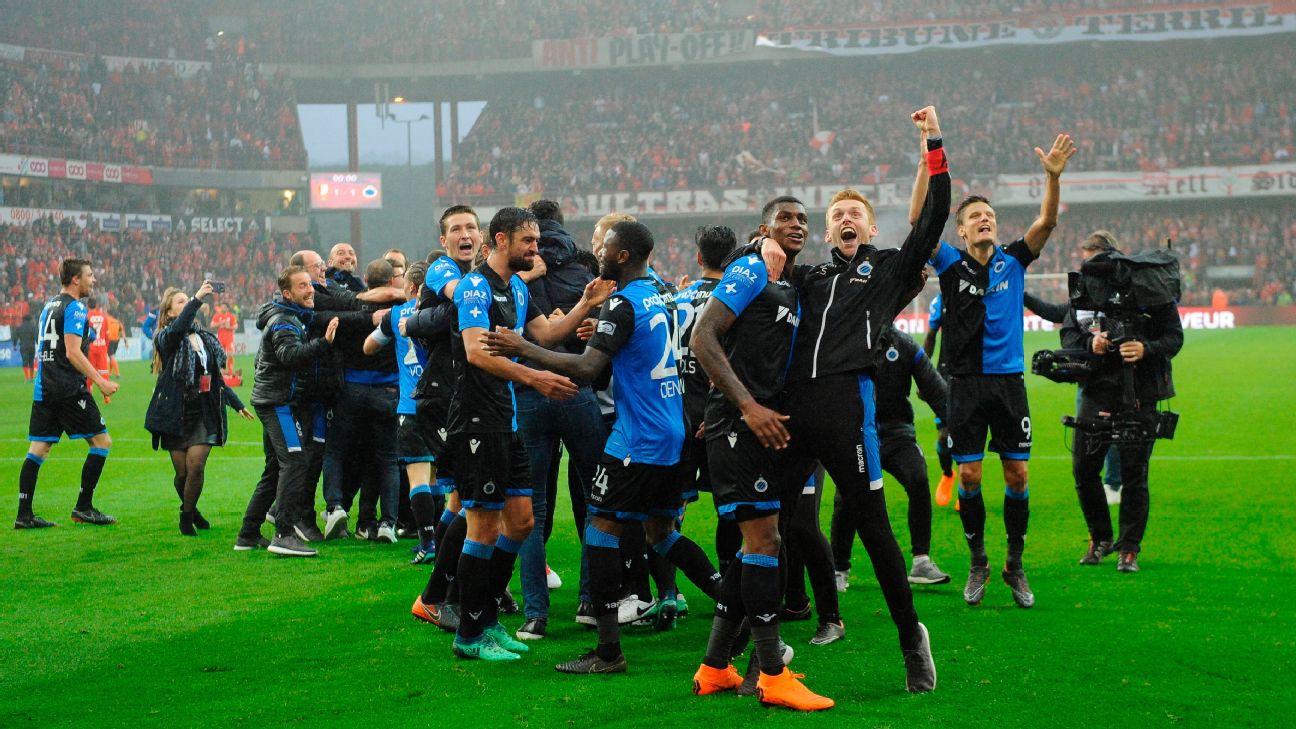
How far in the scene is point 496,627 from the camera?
6008mm

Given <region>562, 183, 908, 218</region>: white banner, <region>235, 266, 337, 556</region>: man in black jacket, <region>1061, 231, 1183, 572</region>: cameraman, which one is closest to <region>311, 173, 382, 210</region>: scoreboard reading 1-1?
<region>562, 183, 908, 218</region>: white banner

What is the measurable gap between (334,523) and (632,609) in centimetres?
375

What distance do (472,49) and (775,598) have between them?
53192 millimetres

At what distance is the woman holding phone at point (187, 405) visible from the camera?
9992 mm

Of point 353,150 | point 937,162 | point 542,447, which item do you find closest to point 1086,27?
point 353,150

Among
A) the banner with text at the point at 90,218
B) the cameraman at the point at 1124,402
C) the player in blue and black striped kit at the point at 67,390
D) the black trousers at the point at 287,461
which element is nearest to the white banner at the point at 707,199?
the banner with text at the point at 90,218

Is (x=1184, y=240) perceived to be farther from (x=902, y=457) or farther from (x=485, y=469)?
(x=485, y=469)

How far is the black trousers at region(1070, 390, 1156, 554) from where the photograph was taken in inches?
311

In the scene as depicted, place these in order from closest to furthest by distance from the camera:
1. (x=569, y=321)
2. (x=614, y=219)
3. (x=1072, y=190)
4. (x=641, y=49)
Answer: (x=569, y=321)
(x=614, y=219)
(x=1072, y=190)
(x=641, y=49)

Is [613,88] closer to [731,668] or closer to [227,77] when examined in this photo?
[227,77]

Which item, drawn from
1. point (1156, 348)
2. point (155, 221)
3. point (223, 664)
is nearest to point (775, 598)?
point (223, 664)

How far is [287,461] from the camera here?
9039mm

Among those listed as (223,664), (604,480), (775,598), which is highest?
(604,480)

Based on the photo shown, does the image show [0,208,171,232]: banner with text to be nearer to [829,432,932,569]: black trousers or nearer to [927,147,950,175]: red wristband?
[829,432,932,569]: black trousers
